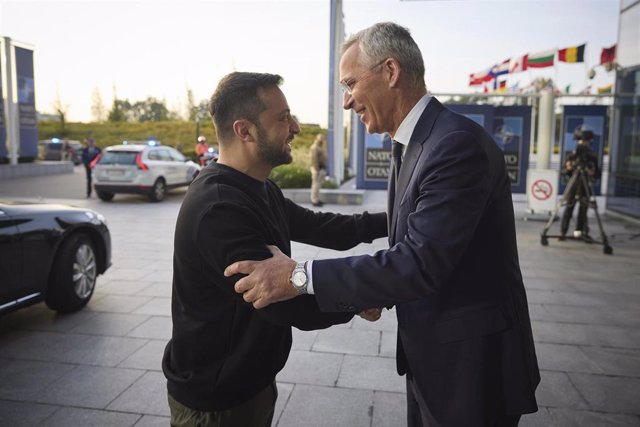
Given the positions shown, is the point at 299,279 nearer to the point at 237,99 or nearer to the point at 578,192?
the point at 237,99

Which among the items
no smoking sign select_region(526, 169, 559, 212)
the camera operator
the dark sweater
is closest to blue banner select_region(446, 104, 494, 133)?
no smoking sign select_region(526, 169, 559, 212)

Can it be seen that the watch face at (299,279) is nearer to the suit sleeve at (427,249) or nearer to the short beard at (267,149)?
the suit sleeve at (427,249)

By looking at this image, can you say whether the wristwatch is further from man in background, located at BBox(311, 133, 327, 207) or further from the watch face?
man in background, located at BBox(311, 133, 327, 207)

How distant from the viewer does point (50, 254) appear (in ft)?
15.6

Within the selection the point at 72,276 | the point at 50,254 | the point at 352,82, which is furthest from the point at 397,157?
the point at 72,276

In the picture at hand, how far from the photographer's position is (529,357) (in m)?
1.74

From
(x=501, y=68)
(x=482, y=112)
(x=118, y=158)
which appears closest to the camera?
(x=482, y=112)

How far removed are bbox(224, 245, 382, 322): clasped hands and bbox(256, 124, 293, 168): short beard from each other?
0.50m

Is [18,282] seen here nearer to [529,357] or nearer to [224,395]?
[224,395]

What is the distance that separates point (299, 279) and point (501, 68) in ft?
54.6

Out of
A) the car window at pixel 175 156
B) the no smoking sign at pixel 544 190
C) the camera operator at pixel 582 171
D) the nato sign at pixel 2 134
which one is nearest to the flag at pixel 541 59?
the no smoking sign at pixel 544 190

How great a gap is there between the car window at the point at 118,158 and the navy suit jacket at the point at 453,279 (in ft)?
45.7

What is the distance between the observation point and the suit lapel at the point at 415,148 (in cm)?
170

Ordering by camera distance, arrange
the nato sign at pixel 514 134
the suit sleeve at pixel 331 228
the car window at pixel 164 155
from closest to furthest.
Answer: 1. the suit sleeve at pixel 331 228
2. the nato sign at pixel 514 134
3. the car window at pixel 164 155
